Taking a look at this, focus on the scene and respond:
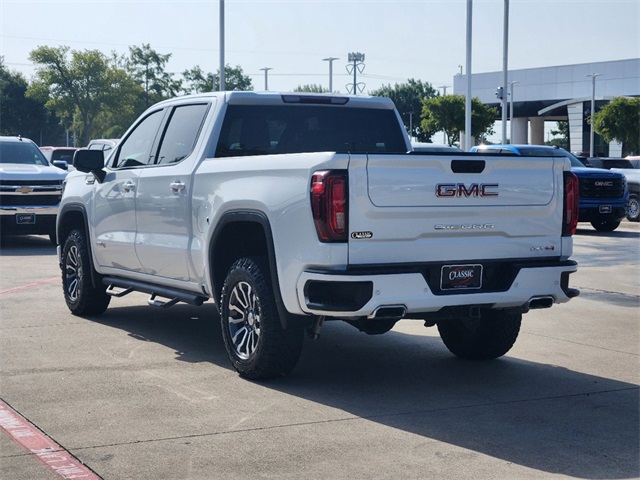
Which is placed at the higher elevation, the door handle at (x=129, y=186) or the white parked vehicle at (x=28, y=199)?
the door handle at (x=129, y=186)

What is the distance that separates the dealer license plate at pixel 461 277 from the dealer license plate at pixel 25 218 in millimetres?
12891

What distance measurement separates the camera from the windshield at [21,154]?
763 inches

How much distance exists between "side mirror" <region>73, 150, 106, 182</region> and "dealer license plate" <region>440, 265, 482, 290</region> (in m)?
3.98

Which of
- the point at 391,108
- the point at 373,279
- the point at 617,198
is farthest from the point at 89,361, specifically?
the point at 617,198

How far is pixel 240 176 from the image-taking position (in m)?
7.32

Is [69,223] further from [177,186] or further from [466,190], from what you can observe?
[466,190]

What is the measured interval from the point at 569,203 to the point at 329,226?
198cm

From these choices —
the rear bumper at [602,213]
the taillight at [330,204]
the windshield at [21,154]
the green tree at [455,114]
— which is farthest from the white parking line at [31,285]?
the green tree at [455,114]

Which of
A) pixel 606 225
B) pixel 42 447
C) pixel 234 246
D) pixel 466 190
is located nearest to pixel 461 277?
pixel 466 190

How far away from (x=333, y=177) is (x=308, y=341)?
2963 millimetres

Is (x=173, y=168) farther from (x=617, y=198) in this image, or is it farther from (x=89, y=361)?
(x=617, y=198)

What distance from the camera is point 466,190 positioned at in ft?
22.4

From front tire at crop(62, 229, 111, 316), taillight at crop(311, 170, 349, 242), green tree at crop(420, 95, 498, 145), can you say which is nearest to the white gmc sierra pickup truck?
taillight at crop(311, 170, 349, 242)

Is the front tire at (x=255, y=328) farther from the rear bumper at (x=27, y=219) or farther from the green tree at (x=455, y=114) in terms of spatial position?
the green tree at (x=455, y=114)
